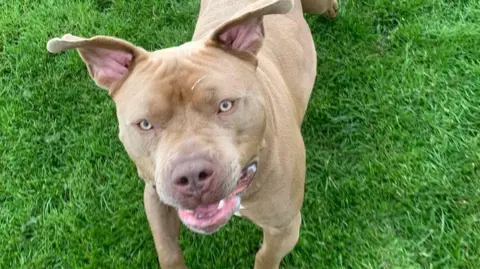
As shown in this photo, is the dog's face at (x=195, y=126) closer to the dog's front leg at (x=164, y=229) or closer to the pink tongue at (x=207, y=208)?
the pink tongue at (x=207, y=208)

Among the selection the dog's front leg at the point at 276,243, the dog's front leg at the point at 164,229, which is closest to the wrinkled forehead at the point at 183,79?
the dog's front leg at the point at 164,229

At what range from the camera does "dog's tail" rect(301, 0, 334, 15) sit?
4.67 m

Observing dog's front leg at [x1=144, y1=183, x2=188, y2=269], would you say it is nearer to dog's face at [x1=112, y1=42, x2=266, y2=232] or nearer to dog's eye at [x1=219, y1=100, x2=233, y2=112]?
dog's face at [x1=112, y1=42, x2=266, y2=232]

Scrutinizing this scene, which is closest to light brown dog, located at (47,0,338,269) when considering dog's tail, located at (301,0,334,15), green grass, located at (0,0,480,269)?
green grass, located at (0,0,480,269)

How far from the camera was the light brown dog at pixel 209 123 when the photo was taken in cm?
272

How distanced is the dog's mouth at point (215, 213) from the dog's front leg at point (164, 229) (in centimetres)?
51

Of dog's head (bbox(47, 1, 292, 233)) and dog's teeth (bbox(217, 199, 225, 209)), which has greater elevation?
dog's head (bbox(47, 1, 292, 233))

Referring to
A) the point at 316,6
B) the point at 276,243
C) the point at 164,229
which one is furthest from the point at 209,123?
the point at 316,6

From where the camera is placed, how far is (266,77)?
3.48m

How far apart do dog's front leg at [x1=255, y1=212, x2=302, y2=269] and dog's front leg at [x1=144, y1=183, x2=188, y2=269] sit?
460mm

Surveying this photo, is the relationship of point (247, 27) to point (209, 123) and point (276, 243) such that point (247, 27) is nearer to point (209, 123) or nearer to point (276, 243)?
point (209, 123)

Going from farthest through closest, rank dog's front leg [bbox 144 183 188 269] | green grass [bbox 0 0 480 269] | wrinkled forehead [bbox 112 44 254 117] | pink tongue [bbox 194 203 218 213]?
green grass [bbox 0 0 480 269], dog's front leg [bbox 144 183 188 269], pink tongue [bbox 194 203 218 213], wrinkled forehead [bbox 112 44 254 117]

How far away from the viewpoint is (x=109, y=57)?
301 centimetres

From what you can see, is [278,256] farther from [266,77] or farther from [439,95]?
[439,95]
